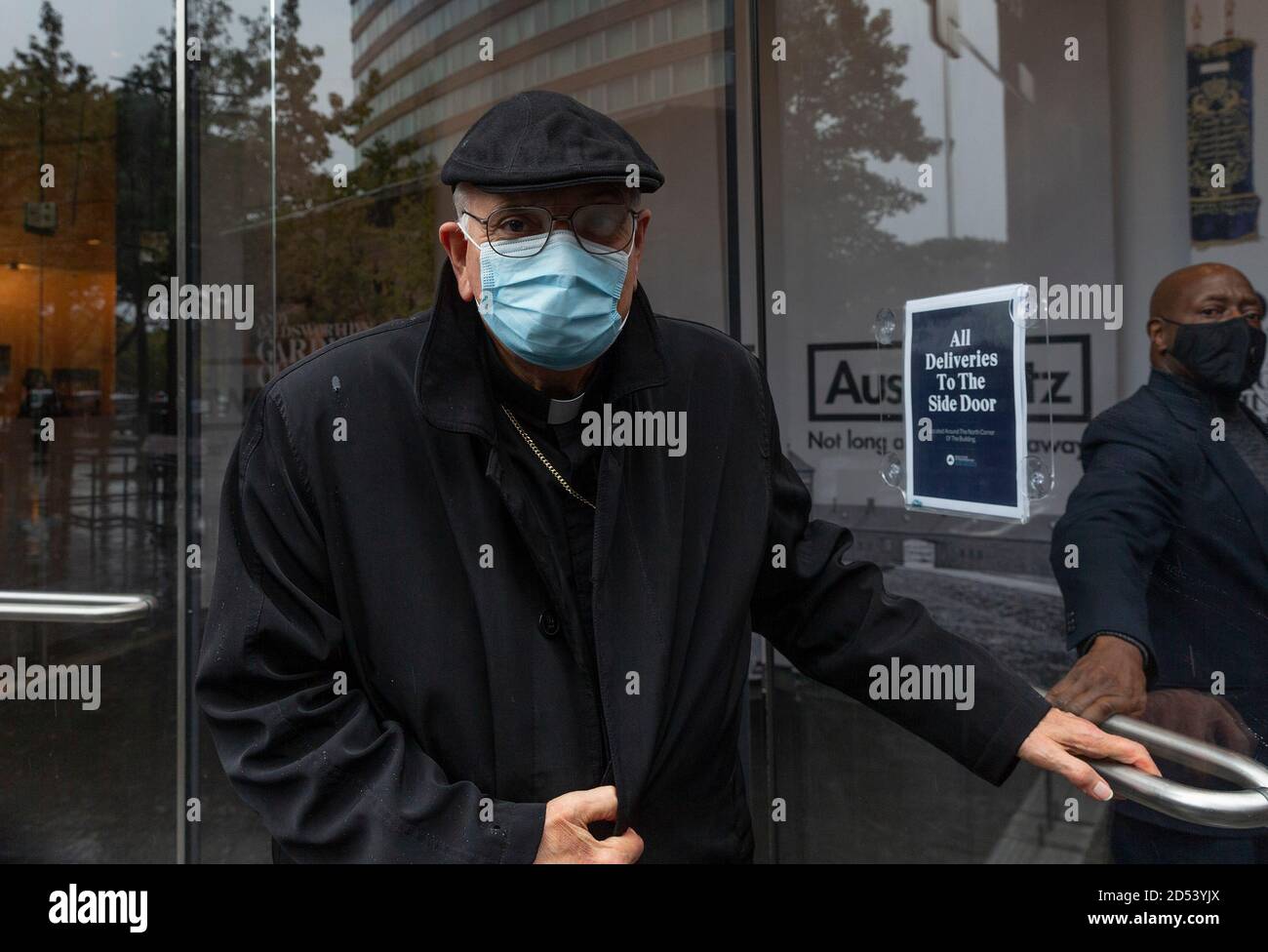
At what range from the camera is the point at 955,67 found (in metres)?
3.97

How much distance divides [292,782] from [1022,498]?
90.7 inches

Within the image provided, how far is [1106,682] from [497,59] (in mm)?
2687

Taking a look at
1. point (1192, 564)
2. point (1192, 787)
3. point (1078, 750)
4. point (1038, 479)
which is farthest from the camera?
point (1038, 479)

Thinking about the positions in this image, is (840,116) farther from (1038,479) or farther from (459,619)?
(459,619)

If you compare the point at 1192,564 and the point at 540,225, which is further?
the point at 1192,564

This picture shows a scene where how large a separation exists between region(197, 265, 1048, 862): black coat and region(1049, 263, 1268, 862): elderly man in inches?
40.7

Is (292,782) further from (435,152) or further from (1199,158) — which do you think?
(1199,158)

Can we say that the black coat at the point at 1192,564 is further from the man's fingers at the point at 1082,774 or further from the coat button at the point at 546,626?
the coat button at the point at 546,626

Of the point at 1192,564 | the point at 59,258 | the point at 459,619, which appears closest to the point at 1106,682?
the point at 1192,564

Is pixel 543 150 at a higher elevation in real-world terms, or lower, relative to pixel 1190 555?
higher

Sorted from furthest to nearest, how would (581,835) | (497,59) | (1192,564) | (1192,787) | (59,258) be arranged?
(497,59) < (59,258) < (1192,564) < (1192,787) < (581,835)

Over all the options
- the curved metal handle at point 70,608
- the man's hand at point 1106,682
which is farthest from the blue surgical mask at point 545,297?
the curved metal handle at point 70,608

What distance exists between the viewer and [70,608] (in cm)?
346

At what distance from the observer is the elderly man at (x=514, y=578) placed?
171cm
